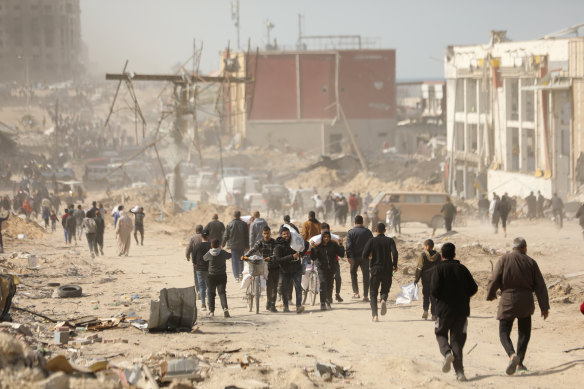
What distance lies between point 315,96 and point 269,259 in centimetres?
5886

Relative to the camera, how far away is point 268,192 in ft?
130

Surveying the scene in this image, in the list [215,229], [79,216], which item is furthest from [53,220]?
[215,229]

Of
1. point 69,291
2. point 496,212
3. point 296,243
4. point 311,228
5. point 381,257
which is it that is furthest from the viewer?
point 496,212

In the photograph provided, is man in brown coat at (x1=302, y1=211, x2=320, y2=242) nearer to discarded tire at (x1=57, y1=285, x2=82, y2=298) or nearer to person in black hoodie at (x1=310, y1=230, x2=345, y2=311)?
person in black hoodie at (x1=310, y1=230, x2=345, y2=311)

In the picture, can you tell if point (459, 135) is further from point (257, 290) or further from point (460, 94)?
point (257, 290)

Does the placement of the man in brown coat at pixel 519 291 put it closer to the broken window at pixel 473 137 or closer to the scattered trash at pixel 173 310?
the scattered trash at pixel 173 310

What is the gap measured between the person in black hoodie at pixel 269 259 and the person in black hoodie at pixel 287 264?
92 millimetres

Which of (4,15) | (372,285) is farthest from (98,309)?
(4,15)

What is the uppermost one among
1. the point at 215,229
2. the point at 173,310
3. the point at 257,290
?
the point at 215,229

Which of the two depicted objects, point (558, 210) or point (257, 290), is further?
point (558, 210)

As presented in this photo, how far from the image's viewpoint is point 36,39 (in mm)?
132125

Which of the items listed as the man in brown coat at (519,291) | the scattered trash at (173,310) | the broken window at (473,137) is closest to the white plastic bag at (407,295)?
the scattered trash at (173,310)

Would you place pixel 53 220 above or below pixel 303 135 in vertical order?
below

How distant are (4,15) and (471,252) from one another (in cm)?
11711
